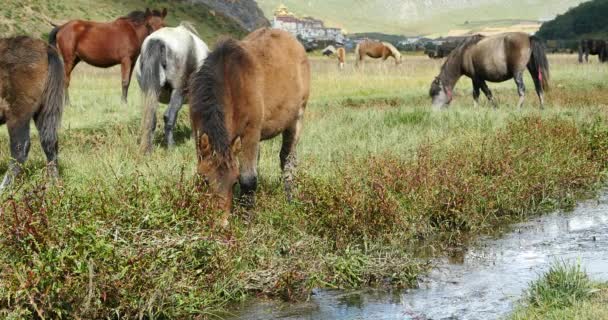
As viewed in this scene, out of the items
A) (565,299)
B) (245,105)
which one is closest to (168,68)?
(245,105)

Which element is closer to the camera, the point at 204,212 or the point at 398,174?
the point at 204,212

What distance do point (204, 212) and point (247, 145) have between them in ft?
4.21

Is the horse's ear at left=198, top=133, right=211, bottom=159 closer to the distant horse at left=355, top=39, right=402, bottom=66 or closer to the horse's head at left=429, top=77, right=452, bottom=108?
the horse's head at left=429, top=77, right=452, bottom=108

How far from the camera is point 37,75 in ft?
29.7

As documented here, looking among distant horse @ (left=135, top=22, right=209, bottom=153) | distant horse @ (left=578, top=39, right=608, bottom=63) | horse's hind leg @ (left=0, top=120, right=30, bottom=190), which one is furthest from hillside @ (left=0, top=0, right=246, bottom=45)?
horse's hind leg @ (left=0, top=120, right=30, bottom=190)

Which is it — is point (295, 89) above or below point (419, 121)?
above

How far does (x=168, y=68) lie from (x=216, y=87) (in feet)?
16.9

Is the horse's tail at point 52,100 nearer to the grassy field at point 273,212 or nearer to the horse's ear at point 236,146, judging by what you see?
the grassy field at point 273,212

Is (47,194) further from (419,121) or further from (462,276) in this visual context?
(419,121)

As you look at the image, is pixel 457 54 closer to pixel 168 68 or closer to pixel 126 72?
pixel 126 72

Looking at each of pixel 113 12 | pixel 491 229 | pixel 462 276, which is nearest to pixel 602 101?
pixel 491 229

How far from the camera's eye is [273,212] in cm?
779

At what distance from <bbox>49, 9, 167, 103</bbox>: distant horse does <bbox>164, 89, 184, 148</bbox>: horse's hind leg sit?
17.1ft

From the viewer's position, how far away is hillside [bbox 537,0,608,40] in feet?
363
